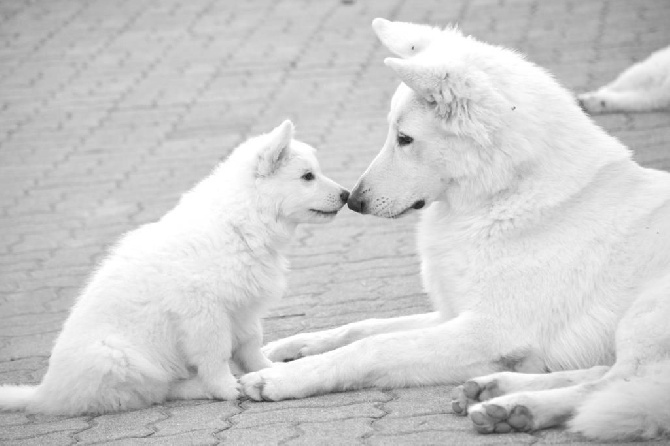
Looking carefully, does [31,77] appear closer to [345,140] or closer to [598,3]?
[345,140]

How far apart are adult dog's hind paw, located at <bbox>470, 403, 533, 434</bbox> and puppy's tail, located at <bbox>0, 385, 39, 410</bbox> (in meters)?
2.04

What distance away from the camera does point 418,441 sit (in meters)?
3.85

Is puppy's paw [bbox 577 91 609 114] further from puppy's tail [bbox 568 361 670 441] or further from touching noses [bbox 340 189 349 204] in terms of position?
puppy's tail [bbox 568 361 670 441]

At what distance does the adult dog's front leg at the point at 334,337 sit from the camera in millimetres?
5105

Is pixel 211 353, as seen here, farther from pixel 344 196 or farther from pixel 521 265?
pixel 521 265

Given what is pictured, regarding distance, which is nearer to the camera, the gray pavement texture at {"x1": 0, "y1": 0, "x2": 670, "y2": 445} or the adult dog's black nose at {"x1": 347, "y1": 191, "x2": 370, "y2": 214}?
the gray pavement texture at {"x1": 0, "y1": 0, "x2": 670, "y2": 445}

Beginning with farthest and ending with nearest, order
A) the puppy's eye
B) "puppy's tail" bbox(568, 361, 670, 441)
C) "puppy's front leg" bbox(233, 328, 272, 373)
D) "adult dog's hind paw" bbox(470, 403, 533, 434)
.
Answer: "puppy's front leg" bbox(233, 328, 272, 373) → the puppy's eye → "adult dog's hind paw" bbox(470, 403, 533, 434) → "puppy's tail" bbox(568, 361, 670, 441)

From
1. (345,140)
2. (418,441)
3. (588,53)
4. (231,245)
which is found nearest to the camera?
(418,441)

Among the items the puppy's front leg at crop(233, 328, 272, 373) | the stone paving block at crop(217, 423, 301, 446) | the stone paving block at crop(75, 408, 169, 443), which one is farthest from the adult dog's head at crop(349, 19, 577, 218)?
the stone paving block at crop(75, 408, 169, 443)

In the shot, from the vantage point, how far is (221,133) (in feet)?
32.4

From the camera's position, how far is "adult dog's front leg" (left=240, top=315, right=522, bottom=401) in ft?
14.3

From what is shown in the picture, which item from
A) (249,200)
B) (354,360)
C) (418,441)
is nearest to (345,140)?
(249,200)

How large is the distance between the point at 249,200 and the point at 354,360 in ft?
3.16

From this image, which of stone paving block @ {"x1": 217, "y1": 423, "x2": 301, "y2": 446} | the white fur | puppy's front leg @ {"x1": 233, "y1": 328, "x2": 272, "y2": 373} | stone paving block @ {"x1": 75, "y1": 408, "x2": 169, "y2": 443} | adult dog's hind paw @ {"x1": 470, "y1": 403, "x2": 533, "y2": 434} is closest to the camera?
adult dog's hind paw @ {"x1": 470, "y1": 403, "x2": 533, "y2": 434}
